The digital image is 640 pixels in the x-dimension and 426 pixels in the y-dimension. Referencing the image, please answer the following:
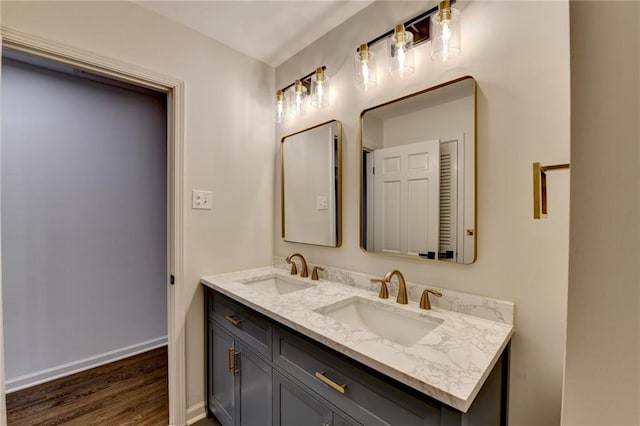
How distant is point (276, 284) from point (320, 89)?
1.27 m

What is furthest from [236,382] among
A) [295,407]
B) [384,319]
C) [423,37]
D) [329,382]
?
[423,37]

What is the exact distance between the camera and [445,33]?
1146 mm

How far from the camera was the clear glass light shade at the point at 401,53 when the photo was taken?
1258 mm

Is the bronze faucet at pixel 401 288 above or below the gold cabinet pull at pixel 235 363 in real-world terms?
above

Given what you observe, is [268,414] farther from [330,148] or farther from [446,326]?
[330,148]

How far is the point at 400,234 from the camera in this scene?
4.49 feet

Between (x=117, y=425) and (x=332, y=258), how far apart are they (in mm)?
1596

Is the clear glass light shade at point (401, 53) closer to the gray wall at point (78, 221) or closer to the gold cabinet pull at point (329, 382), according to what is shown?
the gold cabinet pull at point (329, 382)

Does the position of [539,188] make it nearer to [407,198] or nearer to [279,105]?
[407,198]

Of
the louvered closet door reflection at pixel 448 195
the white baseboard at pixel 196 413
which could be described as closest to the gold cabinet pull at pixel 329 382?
the louvered closet door reflection at pixel 448 195

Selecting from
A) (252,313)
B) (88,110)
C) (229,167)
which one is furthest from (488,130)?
(88,110)

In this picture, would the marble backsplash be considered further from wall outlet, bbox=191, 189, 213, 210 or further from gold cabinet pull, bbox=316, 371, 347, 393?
wall outlet, bbox=191, 189, 213, 210

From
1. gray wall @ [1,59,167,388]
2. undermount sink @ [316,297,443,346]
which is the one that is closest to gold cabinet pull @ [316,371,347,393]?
undermount sink @ [316,297,443,346]

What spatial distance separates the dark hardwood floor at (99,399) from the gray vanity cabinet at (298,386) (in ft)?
1.55
